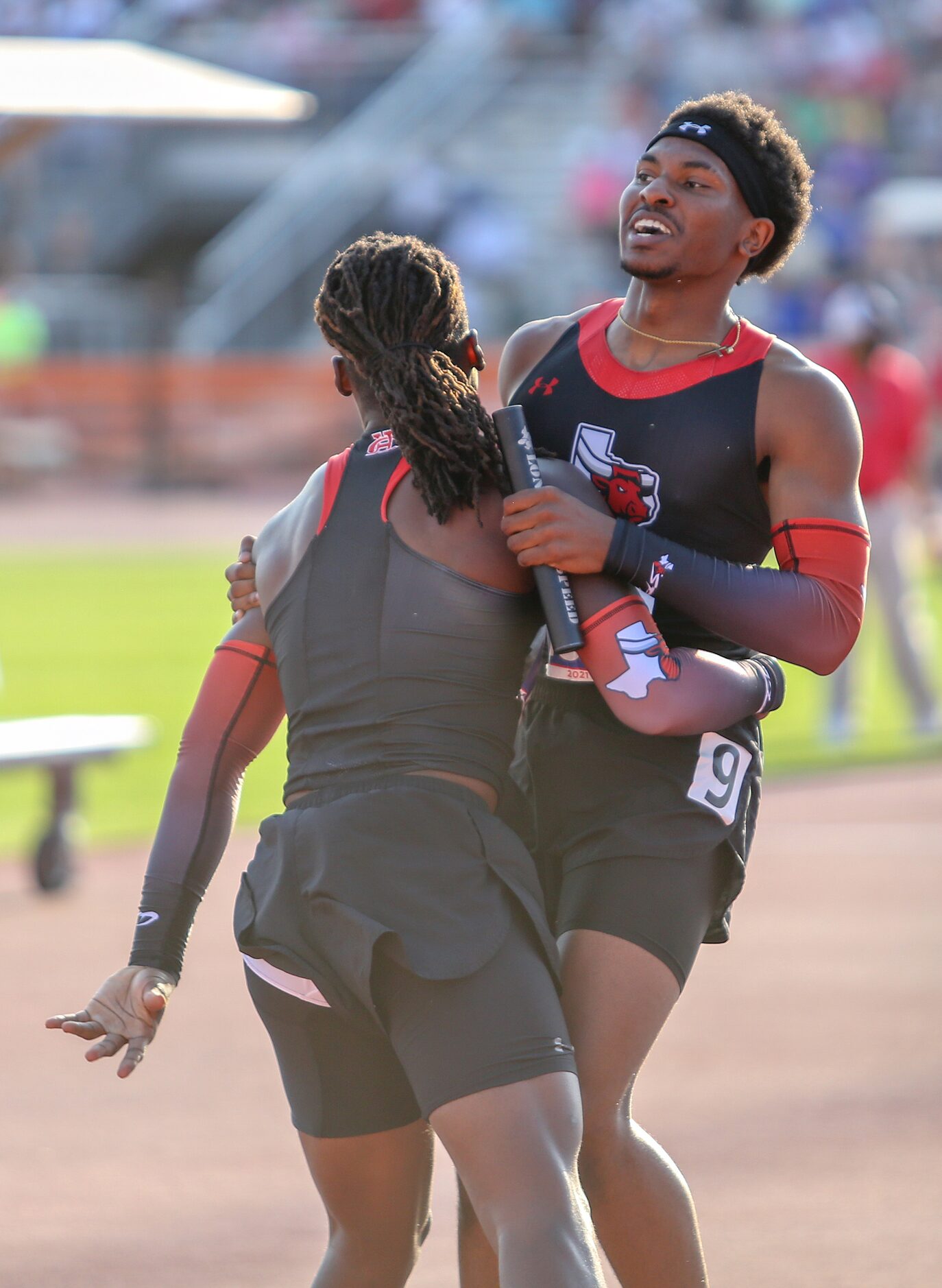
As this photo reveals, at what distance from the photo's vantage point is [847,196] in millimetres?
26641

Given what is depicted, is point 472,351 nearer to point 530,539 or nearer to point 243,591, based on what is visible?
point 530,539

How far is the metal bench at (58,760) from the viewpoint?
7441 mm

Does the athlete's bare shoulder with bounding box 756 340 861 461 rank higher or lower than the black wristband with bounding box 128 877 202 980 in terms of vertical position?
higher

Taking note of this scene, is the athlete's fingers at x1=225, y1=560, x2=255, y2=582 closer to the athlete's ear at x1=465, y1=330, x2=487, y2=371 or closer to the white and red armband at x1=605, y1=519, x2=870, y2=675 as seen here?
the athlete's ear at x1=465, y1=330, x2=487, y2=371

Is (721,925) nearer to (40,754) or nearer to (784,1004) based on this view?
(784,1004)

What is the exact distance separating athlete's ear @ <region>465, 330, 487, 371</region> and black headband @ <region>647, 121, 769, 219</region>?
1.76ft

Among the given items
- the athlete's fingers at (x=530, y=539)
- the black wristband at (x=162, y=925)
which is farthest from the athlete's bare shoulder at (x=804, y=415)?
the black wristband at (x=162, y=925)

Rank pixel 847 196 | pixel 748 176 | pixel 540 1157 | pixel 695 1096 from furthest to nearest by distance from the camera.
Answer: pixel 847 196, pixel 695 1096, pixel 748 176, pixel 540 1157

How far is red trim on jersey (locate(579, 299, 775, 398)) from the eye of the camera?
313cm

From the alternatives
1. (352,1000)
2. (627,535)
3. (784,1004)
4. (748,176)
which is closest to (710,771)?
(627,535)

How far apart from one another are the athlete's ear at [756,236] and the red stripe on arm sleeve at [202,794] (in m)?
1.04

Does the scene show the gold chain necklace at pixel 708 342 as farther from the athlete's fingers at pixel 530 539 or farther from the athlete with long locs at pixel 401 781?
the athlete's fingers at pixel 530 539

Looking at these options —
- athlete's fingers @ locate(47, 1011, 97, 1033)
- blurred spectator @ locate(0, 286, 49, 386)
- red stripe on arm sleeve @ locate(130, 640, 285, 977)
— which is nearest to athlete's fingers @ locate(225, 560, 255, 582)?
red stripe on arm sleeve @ locate(130, 640, 285, 977)

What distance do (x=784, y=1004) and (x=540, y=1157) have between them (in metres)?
3.71
